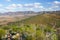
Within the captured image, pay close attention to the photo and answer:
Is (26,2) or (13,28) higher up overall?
(26,2)

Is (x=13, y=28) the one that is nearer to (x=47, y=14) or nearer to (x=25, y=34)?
(x=25, y=34)

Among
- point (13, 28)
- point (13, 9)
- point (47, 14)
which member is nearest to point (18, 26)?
point (13, 28)

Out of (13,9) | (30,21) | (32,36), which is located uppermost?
(13,9)

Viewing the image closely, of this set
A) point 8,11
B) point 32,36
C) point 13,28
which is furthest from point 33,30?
point 8,11

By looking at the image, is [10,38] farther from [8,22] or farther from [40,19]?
[40,19]

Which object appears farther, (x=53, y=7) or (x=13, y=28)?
(x=53, y=7)

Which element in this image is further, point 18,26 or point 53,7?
point 53,7
